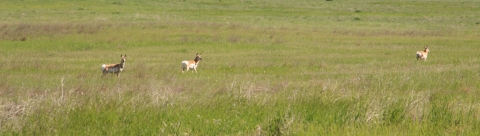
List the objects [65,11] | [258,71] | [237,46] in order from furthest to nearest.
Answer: [65,11]
[237,46]
[258,71]

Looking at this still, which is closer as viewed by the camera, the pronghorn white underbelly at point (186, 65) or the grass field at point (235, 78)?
the grass field at point (235, 78)

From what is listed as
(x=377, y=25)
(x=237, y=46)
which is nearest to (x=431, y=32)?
(x=377, y=25)

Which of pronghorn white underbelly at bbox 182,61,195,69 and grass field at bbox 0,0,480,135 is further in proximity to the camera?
pronghorn white underbelly at bbox 182,61,195,69

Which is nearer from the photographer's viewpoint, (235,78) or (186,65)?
(235,78)

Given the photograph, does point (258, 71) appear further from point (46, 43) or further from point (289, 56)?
point (46, 43)

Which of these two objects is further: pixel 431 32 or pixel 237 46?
pixel 431 32

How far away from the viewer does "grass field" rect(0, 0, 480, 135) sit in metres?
7.66

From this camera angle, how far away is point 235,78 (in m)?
15.2

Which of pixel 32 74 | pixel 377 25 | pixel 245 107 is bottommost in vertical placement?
pixel 377 25

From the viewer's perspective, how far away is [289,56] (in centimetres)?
2719

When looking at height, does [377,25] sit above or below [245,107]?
below

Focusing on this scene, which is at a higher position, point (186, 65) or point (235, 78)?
point (235, 78)

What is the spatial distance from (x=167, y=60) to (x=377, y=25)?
96.5 ft

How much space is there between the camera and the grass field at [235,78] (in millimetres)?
7656
